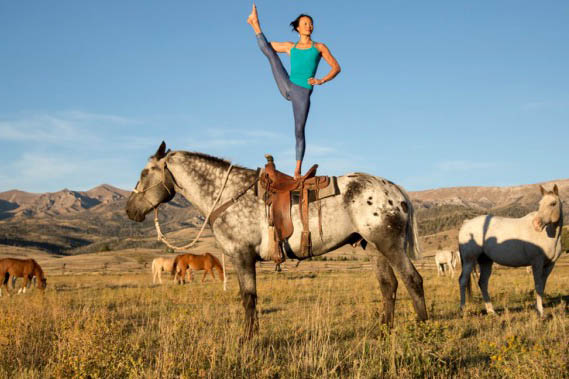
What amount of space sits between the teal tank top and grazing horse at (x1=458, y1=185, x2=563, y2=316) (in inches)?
238

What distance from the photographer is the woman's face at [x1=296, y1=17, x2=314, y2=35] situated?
683 centimetres

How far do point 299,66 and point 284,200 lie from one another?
7.02ft

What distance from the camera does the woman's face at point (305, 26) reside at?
6828 millimetres

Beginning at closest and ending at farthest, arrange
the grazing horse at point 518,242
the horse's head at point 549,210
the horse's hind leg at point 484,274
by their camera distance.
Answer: the horse's head at point 549,210 → the grazing horse at point 518,242 → the horse's hind leg at point 484,274

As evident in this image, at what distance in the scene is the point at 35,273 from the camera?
2306cm

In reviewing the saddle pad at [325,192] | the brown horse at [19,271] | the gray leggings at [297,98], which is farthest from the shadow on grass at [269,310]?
the brown horse at [19,271]

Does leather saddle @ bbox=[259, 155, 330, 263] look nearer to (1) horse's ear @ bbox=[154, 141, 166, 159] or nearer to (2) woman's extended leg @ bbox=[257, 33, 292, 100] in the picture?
(2) woman's extended leg @ bbox=[257, 33, 292, 100]

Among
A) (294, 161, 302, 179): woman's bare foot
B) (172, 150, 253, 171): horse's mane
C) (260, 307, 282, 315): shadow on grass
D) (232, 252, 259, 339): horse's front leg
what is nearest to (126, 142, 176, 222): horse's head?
(172, 150, 253, 171): horse's mane

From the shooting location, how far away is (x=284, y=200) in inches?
249

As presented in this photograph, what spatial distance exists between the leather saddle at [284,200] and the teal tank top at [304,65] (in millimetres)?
1403

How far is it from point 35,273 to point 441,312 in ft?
70.2

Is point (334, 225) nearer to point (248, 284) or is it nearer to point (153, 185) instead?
point (248, 284)

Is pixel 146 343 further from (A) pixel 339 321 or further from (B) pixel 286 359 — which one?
(A) pixel 339 321

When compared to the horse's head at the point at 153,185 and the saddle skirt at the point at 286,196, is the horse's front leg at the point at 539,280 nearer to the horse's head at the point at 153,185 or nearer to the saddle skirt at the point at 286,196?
the saddle skirt at the point at 286,196
